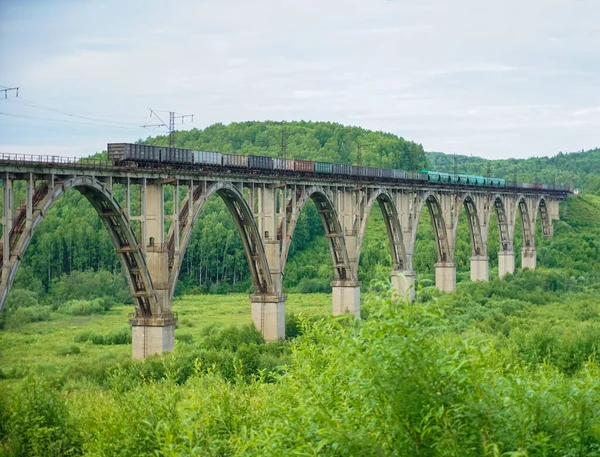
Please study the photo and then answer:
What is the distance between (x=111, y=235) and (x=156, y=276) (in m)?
3.27

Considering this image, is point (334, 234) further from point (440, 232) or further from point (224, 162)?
point (440, 232)

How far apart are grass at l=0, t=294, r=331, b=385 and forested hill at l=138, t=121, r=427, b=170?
5820cm

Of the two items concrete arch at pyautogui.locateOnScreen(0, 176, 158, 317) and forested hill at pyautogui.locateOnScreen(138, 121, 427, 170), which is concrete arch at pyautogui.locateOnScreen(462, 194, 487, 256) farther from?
forested hill at pyautogui.locateOnScreen(138, 121, 427, 170)

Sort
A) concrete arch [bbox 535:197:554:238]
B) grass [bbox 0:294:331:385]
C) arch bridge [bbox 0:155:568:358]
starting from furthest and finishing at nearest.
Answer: concrete arch [bbox 535:197:554:238]
grass [bbox 0:294:331:385]
arch bridge [bbox 0:155:568:358]

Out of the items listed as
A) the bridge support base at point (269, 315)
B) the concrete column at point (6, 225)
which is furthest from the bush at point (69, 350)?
the concrete column at point (6, 225)

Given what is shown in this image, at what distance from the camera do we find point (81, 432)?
2894 centimetres

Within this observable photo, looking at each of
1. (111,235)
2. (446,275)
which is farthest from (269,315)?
(446,275)

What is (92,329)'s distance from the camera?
73.4 meters

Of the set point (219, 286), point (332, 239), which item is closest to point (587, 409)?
point (332, 239)

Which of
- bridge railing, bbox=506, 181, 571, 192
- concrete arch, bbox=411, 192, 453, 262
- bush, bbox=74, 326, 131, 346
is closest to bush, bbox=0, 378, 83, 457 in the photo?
bush, bbox=74, 326, 131, 346

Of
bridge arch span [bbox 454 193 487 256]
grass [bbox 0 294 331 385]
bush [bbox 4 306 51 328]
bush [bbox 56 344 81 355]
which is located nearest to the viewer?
grass [bbox 0 294 331 385]

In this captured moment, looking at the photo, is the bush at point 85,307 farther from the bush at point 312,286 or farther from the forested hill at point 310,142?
the forested hill at point 310,142

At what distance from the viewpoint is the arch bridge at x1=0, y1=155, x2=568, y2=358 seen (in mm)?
40531

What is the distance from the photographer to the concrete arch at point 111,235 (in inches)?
1537
